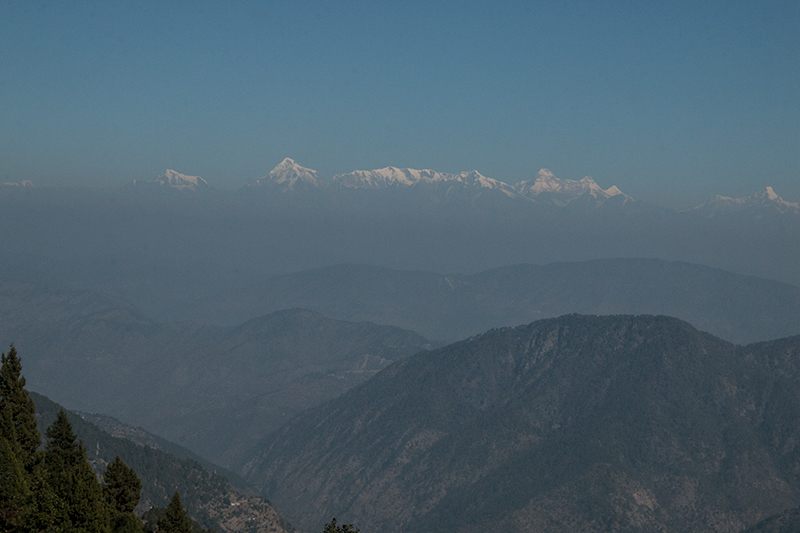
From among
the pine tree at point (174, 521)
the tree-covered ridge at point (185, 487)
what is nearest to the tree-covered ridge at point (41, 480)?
the pine tree at point (174, 521)

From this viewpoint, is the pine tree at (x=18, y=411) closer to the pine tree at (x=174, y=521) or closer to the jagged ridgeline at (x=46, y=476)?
the jagged ridgeline at (x=46, y=476)

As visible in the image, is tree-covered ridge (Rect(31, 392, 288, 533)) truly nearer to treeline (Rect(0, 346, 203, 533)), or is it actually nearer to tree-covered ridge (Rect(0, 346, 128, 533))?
tree-covered ridge (Rect(0, 346, 128, 533))

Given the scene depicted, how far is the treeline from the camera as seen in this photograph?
196 feet

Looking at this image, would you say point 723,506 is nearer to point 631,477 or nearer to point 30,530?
point 631,477

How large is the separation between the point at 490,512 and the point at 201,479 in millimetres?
76776

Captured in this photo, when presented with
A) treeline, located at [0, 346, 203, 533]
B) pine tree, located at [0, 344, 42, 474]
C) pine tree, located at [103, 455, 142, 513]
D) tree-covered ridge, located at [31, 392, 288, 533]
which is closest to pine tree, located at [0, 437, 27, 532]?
treeline, located at [0, 346, 203, 533]

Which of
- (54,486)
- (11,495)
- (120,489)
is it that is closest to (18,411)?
(120,489)

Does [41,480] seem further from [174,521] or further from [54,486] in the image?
[174,521]

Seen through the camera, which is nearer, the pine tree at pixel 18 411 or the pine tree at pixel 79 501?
the pine tree at pixel 79 501

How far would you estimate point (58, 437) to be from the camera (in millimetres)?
79375

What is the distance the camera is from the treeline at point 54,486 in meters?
59.9

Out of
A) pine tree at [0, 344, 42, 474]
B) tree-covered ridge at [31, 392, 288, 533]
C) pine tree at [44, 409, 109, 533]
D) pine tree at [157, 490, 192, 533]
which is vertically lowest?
tree-covered ridge at [31, 392, 288, 533]

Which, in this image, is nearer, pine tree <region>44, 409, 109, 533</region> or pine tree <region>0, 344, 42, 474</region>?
pine tree <region>44, 409, 109, 533</region>

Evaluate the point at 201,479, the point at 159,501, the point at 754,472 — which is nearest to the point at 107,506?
the point at 159,501
